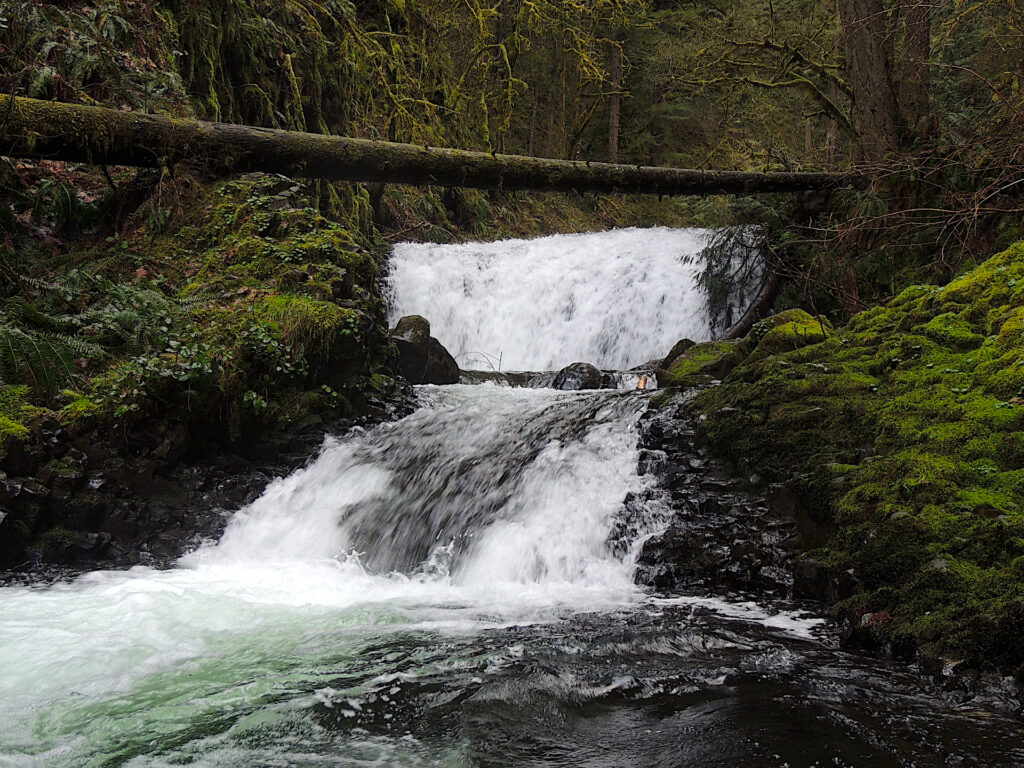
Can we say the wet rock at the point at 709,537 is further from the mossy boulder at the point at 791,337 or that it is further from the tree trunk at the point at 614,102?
the tree trunk at the point at 614,102

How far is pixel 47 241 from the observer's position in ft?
23.2

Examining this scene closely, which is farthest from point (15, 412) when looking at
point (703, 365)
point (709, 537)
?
point (703, 365)

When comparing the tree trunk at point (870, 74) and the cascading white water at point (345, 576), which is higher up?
the tree trunk at point (870, 74)

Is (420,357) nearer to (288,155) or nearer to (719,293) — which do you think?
(288,155)

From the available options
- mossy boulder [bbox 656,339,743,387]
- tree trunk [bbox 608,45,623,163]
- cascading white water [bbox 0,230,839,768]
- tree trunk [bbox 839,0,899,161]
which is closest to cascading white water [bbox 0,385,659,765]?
cascading white water [bbox 0,230,839,768]

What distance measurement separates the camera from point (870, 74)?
8719mm

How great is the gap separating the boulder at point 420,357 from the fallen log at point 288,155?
8.68 feet

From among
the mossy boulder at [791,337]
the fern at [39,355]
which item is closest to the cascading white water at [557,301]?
the mossy boulder at [791,337]

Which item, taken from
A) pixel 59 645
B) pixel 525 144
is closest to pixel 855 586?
pixel 59 645

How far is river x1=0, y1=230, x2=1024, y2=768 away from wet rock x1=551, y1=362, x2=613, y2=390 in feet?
4.63

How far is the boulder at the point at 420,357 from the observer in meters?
9.34

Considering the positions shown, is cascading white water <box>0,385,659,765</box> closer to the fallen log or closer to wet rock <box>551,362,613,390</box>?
wet rock <box>551,362,613,390</box>

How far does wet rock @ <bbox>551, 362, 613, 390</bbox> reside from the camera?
29.0 ft

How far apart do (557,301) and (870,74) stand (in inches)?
222
